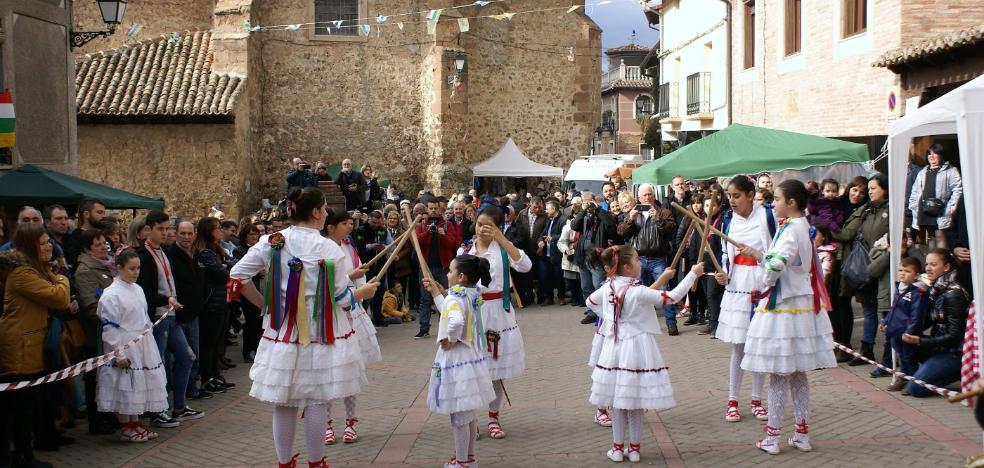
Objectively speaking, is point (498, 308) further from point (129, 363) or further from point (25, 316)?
point (25, 316)

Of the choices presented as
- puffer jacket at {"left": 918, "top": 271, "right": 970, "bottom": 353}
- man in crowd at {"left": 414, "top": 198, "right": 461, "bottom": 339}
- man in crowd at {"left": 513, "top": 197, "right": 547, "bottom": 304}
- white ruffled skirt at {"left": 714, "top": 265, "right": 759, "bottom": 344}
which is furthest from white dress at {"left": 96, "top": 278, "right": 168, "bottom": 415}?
man in crowd at {"left": 513, "top": 197, "right": 547, "bottom": 304}

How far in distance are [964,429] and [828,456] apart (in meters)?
1.32

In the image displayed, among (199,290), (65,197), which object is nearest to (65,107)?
(65,197)

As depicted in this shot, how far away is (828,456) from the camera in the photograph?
6.60 meters

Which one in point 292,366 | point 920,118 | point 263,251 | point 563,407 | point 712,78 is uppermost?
point 712,78

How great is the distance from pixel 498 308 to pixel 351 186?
50.1ft

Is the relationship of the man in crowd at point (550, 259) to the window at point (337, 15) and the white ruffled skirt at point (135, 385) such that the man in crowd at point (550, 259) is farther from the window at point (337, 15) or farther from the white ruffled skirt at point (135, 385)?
the window at point (337, 15)

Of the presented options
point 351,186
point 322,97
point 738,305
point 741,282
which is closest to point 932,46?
point 741,282

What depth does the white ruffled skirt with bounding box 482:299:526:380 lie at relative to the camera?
739cm

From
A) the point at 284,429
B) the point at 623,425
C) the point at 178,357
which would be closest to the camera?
the point at 284,429

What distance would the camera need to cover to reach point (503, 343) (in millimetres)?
7414

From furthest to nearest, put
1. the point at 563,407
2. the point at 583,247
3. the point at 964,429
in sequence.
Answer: the point at 583,247, the point at 563,407, the point at 964,429

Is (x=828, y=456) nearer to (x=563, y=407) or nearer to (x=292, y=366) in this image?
(x=563, y=407)

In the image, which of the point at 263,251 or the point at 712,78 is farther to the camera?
the point at 712,78
